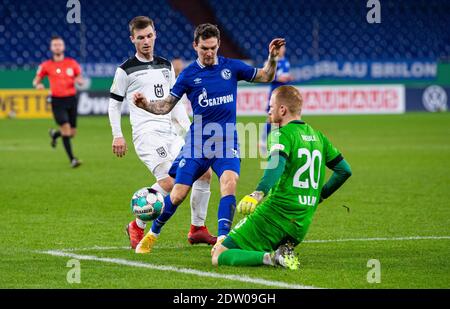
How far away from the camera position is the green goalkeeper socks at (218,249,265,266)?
7.57m

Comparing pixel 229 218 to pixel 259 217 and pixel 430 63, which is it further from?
pixel 430 63

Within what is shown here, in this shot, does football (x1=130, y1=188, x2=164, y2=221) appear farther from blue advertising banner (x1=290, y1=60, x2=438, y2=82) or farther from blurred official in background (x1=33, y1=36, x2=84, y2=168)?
blue advertising banner (x1=290, y1=60, x2=438, y2=82)

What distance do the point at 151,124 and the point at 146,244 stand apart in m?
1.54

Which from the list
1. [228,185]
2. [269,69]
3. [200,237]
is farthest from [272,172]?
[200,237]

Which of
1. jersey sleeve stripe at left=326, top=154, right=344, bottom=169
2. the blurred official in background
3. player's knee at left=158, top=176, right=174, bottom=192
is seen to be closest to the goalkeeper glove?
jersey sleeve stripe at left=326, top=154, right=344, bottom=169

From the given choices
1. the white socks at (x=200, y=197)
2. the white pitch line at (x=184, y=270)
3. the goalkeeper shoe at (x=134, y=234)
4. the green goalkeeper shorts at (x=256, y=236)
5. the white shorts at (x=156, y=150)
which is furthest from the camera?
the white shorts at (x=156, y=150)

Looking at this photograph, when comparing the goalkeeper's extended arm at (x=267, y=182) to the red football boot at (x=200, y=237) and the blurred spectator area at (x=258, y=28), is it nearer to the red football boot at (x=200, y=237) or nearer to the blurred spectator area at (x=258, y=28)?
the red football boot at (x=200, y=237)

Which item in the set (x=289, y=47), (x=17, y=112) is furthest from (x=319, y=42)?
(x=17, y=112)

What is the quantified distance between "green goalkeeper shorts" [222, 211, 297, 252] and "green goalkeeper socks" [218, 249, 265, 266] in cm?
10

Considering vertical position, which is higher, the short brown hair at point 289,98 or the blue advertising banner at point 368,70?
the blue advertising banner at point 368,70

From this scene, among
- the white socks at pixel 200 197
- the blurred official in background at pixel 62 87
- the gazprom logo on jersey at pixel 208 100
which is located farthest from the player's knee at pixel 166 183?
the blurred official in background at pixel 62 87

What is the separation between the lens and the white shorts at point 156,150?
9445 mm

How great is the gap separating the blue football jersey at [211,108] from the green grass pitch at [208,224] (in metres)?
1.00

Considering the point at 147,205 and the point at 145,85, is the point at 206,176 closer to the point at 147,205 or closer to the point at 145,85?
the point at 147,205
